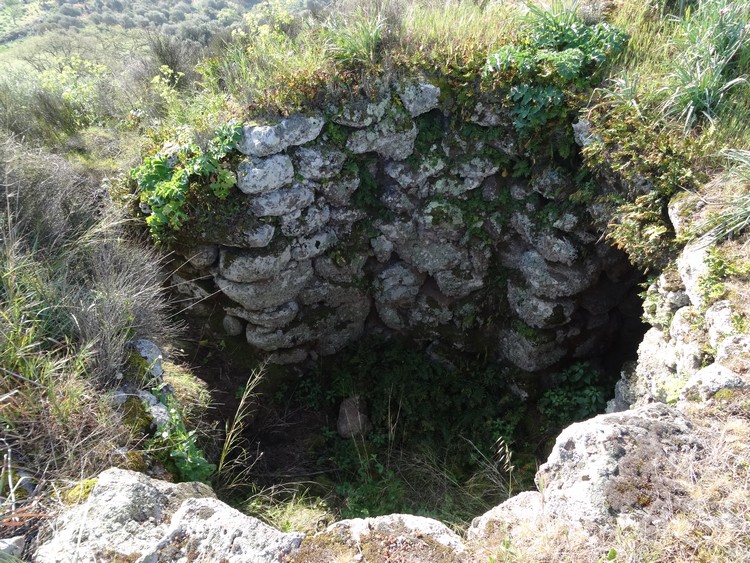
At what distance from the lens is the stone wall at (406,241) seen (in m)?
4.23

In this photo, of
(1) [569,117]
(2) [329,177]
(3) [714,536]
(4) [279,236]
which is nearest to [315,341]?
(4) [279,236]

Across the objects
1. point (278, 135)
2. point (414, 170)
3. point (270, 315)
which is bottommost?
point (270, 315)

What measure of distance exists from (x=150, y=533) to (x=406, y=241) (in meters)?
3.39

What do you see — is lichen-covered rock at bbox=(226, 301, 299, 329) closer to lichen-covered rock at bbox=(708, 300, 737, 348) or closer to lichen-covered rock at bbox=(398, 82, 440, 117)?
lichen-covered rock at bbox=(398, 82, 440, 117)

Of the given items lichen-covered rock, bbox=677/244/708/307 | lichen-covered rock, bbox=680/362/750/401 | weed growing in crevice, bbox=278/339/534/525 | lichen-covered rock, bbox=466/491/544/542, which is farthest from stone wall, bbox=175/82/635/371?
lichen-covered rock, bbox=466/491/544/542

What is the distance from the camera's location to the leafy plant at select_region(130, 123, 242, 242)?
3.99 m

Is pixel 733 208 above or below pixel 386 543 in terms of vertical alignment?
above

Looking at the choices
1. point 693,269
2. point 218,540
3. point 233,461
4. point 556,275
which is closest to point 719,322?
point 693,269

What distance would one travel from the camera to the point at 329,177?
4395 millimetres

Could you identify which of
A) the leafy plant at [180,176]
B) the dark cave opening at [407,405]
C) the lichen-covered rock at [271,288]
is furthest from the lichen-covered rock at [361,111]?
the dark cave opening at [407,405]

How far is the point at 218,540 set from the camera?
207 centimetres

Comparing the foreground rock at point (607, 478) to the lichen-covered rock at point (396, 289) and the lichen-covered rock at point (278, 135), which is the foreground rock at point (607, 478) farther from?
the lichen-covered rock at point (278, 135)

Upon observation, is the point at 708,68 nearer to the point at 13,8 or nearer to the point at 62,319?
the point at 62,319

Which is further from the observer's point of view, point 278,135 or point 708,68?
point 278,135
